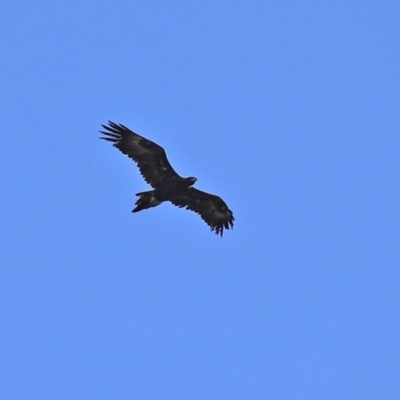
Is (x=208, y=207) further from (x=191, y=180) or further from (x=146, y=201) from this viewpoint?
(x=146, y=201)

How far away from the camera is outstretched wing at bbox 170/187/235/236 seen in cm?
3997

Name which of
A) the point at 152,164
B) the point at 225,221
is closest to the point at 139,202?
the point at 152,164

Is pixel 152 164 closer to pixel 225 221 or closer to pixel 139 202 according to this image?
pixel 139 202

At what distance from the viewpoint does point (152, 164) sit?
38281 millimetres

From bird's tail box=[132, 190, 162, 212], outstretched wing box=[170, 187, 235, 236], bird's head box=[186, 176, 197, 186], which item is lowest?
bird's tail box=[132, 190, 162, 212]

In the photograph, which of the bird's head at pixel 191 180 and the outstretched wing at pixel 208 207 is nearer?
the bird's head at pixel 191 180

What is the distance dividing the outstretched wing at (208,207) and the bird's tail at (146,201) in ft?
4.84

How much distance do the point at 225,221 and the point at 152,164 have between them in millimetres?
4813

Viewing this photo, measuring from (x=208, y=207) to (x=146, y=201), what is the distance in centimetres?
403

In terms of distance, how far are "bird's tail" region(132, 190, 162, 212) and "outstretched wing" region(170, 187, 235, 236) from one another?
4.84 feet

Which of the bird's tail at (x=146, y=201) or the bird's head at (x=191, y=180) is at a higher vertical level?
the bird's head at (x=191, y=180)

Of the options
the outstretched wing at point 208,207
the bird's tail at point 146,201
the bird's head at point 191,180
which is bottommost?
the bird's tail at point 146,201

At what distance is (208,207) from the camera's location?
40.9m

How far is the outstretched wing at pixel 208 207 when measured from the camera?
1574 inches
